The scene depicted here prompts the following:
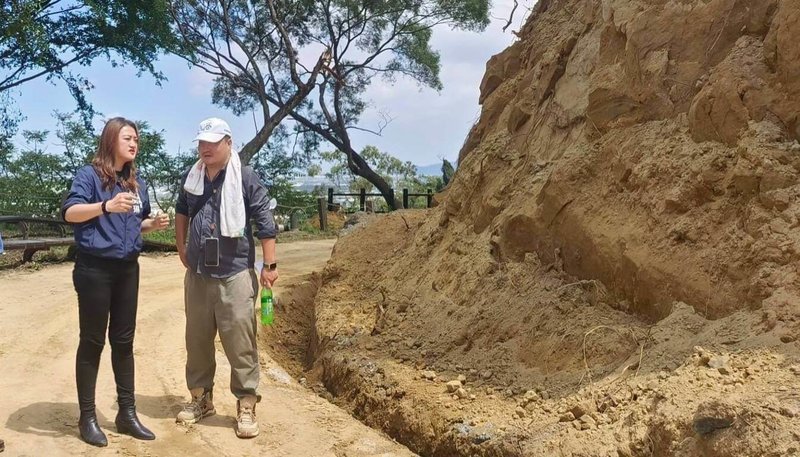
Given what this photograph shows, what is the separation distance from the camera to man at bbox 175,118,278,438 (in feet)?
13.6

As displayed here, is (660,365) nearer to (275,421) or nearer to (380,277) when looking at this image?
(275,421)

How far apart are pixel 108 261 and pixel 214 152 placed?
864mm

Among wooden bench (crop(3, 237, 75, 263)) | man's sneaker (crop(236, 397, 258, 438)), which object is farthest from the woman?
wooden bench (crop(3, 237, 75, 263))

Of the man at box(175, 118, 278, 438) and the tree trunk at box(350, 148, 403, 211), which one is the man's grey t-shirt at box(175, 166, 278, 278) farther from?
the tree trunk at box(350, 148, 403, 211)

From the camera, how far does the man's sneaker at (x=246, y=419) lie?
4211mm

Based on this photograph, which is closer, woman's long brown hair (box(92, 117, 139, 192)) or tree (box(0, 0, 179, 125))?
woman's long brown hair (box(92, 117, 139, 192))

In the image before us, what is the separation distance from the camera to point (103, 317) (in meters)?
3.89

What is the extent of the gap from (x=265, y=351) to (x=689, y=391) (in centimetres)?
436

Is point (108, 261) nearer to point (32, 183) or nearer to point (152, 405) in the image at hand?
point (152, 405)

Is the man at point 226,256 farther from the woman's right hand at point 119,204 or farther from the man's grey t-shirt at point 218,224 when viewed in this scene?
the woman's right hand at point 119,204

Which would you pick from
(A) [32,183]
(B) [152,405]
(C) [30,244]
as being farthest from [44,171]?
(B) [152,405]

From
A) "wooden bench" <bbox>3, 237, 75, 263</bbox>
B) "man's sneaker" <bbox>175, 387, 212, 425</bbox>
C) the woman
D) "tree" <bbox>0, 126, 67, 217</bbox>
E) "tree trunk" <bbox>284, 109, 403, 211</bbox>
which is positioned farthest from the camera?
"tree trunk" <bbox>284, 109, 403, 211</bbox>

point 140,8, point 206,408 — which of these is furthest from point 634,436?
point 140,8

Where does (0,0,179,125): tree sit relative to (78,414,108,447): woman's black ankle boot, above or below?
above
